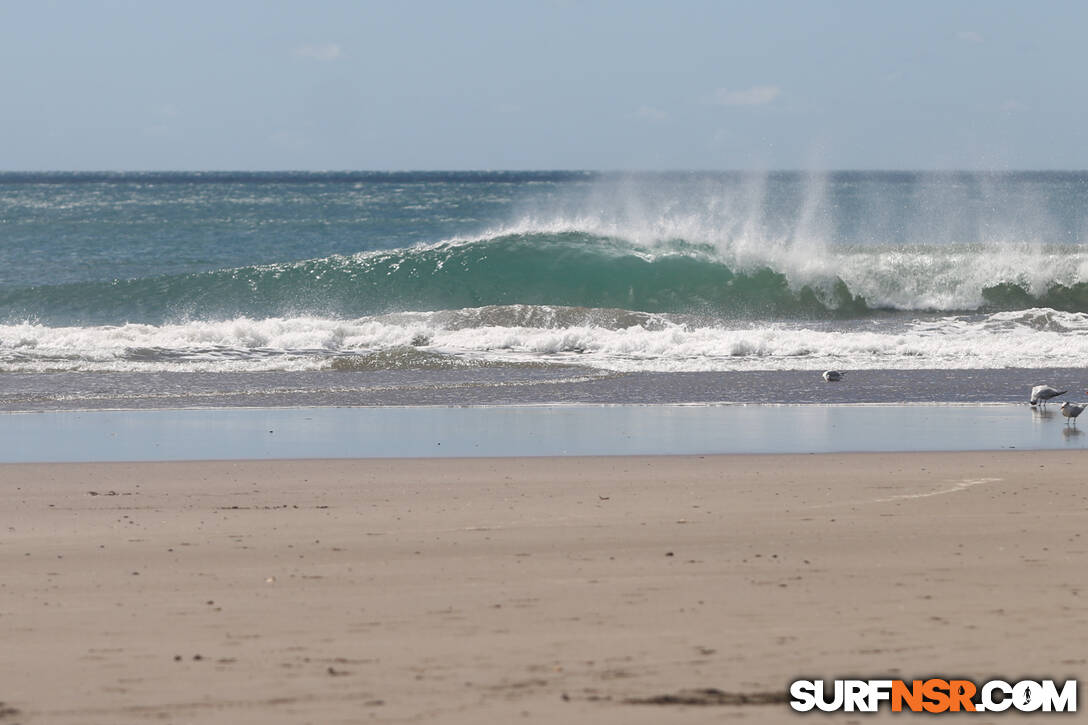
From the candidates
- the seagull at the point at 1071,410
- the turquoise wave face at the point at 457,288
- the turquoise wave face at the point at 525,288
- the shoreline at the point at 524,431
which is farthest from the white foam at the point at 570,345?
the turquoise wave face at the point at 457,288

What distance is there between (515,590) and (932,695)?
1.84 meters

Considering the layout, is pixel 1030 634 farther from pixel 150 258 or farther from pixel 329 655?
pixel 150 258

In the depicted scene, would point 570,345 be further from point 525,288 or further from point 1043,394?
point 525,288

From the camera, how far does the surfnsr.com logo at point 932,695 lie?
4.10 metres

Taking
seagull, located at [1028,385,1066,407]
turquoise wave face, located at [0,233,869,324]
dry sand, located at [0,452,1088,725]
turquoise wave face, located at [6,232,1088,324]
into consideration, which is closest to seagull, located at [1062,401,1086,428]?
seagull, located at [1028,385,1066,407]

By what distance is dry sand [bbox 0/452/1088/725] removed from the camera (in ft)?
14.0

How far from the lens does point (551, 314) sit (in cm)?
2058

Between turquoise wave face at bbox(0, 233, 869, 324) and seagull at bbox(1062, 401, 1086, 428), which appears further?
turquoise wave face at bbox(0, 233, 869, 324)

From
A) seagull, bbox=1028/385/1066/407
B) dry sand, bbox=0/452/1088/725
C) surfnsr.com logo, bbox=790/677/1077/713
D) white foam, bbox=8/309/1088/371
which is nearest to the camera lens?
surfnsr.com logo, bbox=790/677/1077/713

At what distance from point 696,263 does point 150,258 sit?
656 inches

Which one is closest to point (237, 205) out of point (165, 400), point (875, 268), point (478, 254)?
point (478, 254)

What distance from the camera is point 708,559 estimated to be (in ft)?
19.4

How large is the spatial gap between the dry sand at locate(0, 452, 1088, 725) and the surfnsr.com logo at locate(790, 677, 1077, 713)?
3.1 inches

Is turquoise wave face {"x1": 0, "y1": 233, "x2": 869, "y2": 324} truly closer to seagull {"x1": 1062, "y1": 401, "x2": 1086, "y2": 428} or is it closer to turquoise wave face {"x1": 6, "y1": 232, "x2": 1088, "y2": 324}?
turquoise wave face {"x1": 6, "y1": 232, "x2": 1088, "y2": 324}
